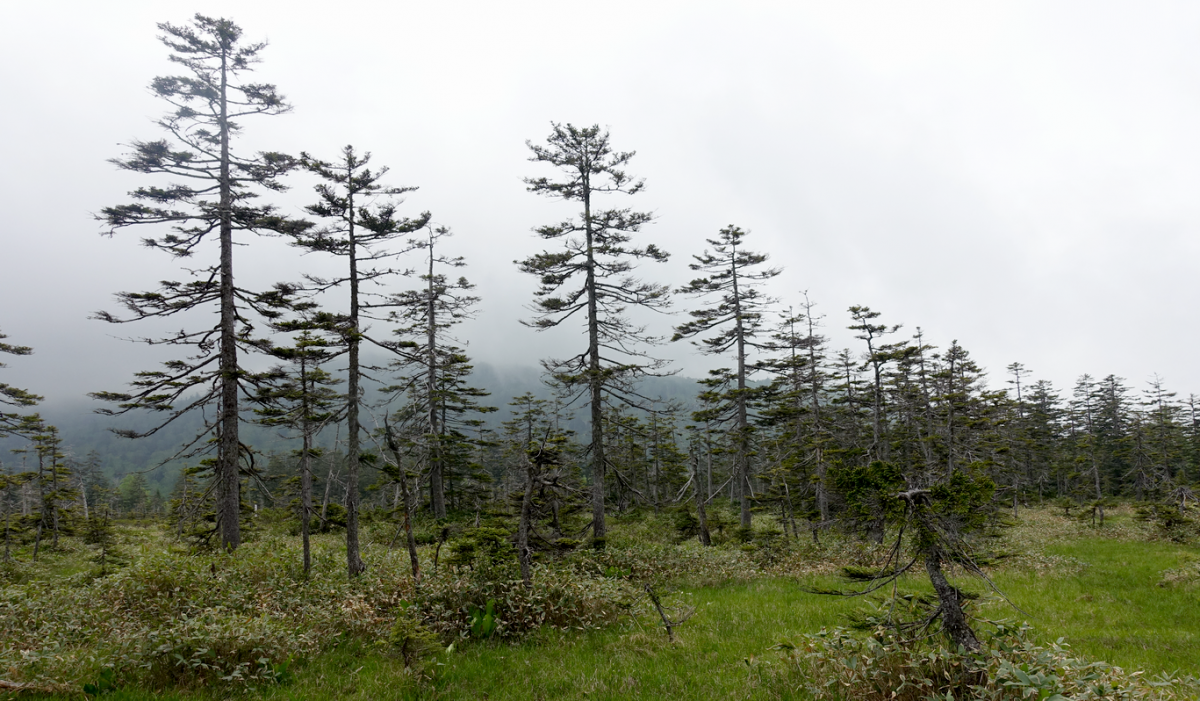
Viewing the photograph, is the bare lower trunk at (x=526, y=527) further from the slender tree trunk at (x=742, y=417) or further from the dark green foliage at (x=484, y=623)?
the slender tree trunk at (x=742, y=417)

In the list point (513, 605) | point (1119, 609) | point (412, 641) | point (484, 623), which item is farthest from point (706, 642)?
point (1119, 609)

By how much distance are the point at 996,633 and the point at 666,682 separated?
375 cm

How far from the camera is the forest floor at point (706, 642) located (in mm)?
5996

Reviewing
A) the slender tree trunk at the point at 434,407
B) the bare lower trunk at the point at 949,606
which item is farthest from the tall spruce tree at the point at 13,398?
the bare lower trunk at the point at 949,606

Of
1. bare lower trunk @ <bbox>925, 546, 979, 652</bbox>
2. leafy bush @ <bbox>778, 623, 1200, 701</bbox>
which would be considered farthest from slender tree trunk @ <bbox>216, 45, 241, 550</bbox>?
bare lower trunk @ <bbox>925, 546, 979, 652</bbox>

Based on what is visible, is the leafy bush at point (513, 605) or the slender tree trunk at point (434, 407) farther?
the slender tree trunk at point (434, 407)

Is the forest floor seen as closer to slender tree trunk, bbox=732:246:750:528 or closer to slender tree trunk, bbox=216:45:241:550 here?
slender tree trunk, bbox=216:45:241:550

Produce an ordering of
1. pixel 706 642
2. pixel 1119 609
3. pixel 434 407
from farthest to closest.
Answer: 1. pixel 434 407
2. pixel 1119 609
3. pixel 706 642

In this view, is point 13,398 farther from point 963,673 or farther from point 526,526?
point 963,673

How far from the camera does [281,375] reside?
680 inches

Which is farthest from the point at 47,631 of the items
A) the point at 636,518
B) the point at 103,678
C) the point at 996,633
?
the point at 636,518

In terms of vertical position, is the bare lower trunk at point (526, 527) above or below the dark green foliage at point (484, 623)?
above

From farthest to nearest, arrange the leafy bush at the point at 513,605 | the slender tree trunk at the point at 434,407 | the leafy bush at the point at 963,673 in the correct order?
the slender tree trunk at the point at 434,407 < the leafy bush at the point at 513,605 < the leafy bush at the point at 963,673

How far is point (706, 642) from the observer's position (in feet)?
25.4
